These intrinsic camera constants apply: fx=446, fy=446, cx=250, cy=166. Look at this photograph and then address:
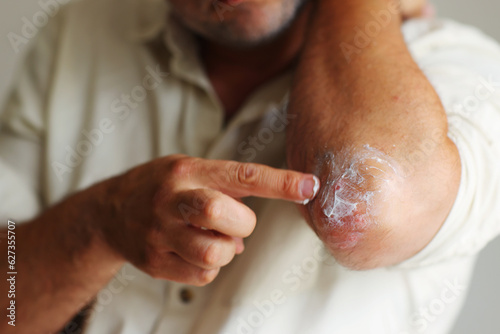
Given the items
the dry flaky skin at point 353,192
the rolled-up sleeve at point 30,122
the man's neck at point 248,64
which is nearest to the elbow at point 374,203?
the dry flaky skin at point 353,192

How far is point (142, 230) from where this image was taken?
0.55m

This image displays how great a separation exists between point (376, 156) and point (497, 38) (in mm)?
914

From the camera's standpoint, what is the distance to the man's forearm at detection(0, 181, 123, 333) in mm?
651

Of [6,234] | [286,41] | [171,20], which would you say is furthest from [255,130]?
[6,234]

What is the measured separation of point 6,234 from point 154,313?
306mm

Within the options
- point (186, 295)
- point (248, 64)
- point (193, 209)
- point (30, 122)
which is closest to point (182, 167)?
point (193, 209)

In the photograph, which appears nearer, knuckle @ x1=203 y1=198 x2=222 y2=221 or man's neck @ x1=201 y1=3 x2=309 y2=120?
knuckle @ x1=203 y1=198 x2=222 y2=221

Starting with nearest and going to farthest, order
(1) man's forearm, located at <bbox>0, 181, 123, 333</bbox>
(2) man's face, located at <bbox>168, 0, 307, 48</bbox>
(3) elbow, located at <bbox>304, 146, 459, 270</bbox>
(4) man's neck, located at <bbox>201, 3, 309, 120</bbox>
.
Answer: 1. (3) elbow, located at <bbox>304, 146, 459, 270</bbox>
2. (1) man's forearm, located at <bbox>0, 181, 123, 333</bbox>
3. (2) man's face, located at <bbox>168, 0, 307, 48</bbox>
4. (4) man's neck, located at <bbox>201, 3, 309, 120</bbox>

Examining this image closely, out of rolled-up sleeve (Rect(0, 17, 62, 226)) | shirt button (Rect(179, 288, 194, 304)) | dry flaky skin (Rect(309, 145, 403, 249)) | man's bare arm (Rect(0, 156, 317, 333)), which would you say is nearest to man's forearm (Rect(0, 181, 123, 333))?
man's bare arm (Rect(0, 156, 317, 333))

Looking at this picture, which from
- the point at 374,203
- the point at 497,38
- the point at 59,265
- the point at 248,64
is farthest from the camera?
the point at 497,38

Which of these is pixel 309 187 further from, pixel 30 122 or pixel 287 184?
pixel 30 122

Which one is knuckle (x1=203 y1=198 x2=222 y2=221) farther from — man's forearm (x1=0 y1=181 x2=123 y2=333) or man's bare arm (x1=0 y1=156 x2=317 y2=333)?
man's forearm (x1=0 y1=181 x2=123 y2=333)

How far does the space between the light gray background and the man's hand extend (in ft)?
2.20

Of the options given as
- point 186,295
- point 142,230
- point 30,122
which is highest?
point 142,230
